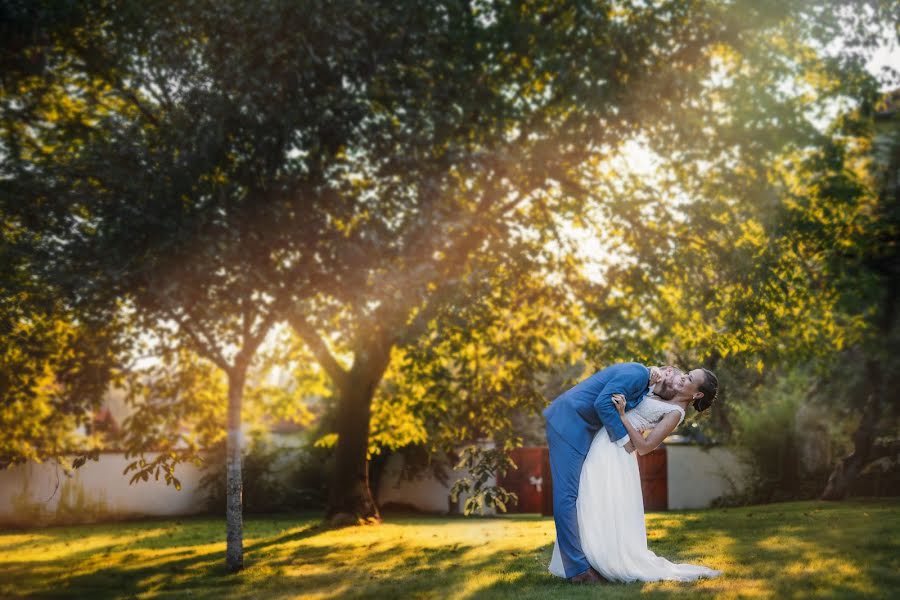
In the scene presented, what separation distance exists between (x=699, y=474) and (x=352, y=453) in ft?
36.7

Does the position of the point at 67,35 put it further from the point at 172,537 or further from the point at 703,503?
the point at 703,503

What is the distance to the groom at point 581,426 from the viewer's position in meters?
7.40

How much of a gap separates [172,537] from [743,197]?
13.2 metres

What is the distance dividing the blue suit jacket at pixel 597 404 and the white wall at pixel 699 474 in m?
17.5

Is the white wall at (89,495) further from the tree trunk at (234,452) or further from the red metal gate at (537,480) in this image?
the tree trunk at (234,452)

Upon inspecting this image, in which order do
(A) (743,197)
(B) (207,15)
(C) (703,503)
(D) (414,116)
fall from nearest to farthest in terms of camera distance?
1. (B) (207,15)
2. (D) (414,116)
3. (A) (743,197)
4. (C) (703,503)

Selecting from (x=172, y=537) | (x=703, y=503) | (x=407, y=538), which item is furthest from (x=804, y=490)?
(x=172, y=537)

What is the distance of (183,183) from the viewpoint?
9.30 m

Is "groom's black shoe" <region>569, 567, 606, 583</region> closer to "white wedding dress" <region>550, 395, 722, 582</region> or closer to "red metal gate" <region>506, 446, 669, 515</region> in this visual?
"white wedding dress" <region>550, 395, 722, 582</region>

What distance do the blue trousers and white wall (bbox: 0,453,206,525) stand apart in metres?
15.6

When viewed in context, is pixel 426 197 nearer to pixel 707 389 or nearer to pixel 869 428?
pixel 707 389

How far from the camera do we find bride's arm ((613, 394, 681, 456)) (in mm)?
7328

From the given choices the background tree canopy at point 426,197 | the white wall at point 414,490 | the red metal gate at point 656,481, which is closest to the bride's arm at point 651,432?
the background tree canopy at point 426,197

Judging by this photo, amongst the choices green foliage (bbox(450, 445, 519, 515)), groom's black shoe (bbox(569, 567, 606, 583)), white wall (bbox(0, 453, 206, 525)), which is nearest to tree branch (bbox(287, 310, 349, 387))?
green foliage (bbox(450, 445, 519, 515))
